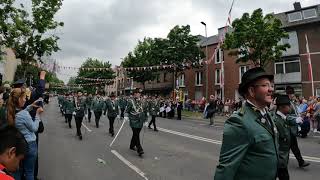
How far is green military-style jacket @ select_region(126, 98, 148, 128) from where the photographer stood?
11.6 metres

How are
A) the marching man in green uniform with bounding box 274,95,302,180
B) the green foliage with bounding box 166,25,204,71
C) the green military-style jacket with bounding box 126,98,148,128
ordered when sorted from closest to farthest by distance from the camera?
the marching man in green uniform with bounding box 274,95,302,180
the green military-style jacket with bounding box 126,98,148,128
the green foliage with bounding box 166,25,204,71

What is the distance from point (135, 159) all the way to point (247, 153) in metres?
7.80

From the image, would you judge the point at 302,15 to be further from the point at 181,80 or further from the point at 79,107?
the point at 79,107

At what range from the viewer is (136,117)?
1156 cm

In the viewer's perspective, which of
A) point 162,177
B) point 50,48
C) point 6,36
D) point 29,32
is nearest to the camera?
point 162,177

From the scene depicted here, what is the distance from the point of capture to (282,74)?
124 feet

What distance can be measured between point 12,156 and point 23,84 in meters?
3.66

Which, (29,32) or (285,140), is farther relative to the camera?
(29,32)

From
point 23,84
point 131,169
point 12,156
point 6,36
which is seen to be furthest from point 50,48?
point 12,156

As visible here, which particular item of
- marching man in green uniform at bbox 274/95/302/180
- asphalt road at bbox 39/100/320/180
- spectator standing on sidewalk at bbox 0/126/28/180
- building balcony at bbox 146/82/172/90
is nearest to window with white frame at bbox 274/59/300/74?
building balcony at bbox 146/82/172/90

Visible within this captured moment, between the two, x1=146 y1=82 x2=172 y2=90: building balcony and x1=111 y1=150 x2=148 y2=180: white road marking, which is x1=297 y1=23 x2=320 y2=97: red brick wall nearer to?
x1=146 y1=82 x2=172 y2=90: building balcony

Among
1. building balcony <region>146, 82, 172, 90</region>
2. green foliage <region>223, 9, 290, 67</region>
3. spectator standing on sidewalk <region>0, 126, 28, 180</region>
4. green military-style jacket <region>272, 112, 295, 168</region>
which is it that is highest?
green foliage <region>223, 9, 290, 67</region>

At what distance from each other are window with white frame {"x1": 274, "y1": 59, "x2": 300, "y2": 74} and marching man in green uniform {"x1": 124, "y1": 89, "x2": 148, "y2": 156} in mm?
27968

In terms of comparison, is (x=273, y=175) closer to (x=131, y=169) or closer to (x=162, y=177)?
(x=162, y=177)
